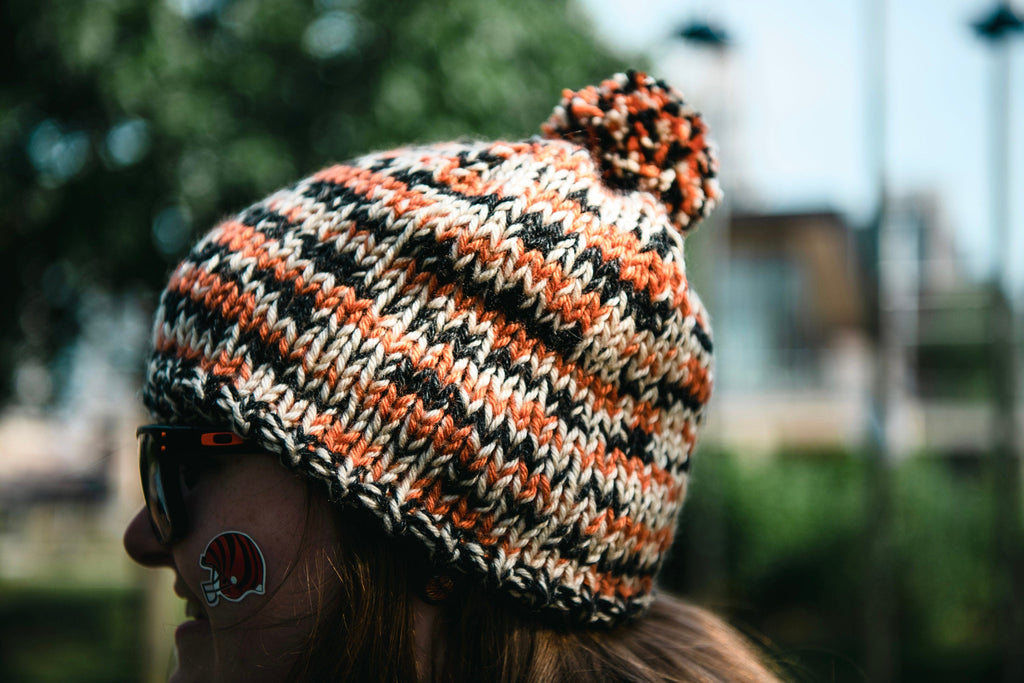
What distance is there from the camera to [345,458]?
4.06 ft

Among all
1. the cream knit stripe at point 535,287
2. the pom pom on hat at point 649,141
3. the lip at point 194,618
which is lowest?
the lip at point 194,618

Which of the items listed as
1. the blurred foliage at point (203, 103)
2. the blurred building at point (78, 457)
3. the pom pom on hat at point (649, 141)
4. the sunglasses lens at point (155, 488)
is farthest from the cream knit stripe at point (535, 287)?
the blurred foliage at point (203, 103)

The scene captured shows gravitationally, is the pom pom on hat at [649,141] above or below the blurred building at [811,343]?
below

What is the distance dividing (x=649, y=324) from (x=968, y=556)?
11653 millimetres

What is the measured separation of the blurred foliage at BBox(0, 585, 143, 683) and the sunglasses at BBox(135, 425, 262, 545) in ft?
22.9

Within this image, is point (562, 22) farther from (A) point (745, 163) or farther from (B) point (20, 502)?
(A) point (745, 163)

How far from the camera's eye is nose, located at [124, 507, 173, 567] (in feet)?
4.86

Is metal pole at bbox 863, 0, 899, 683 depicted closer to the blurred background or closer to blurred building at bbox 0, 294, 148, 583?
the blurred background

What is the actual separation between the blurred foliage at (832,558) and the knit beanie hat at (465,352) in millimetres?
9502

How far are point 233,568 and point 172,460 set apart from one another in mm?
200

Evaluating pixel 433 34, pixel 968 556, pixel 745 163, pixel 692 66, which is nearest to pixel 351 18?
pixel 433 34

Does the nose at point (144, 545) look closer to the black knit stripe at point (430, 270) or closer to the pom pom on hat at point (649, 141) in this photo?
the black knit stripe at point (430, 270)

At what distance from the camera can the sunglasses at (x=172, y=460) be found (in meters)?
1.31

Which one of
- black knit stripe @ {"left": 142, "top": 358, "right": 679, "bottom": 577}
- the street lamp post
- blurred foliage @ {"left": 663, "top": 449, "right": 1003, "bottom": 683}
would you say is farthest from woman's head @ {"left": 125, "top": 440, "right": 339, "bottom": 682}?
blurred foliage @ {"left": 663, "top": 449, "right": 1003, "bottom": 683}
